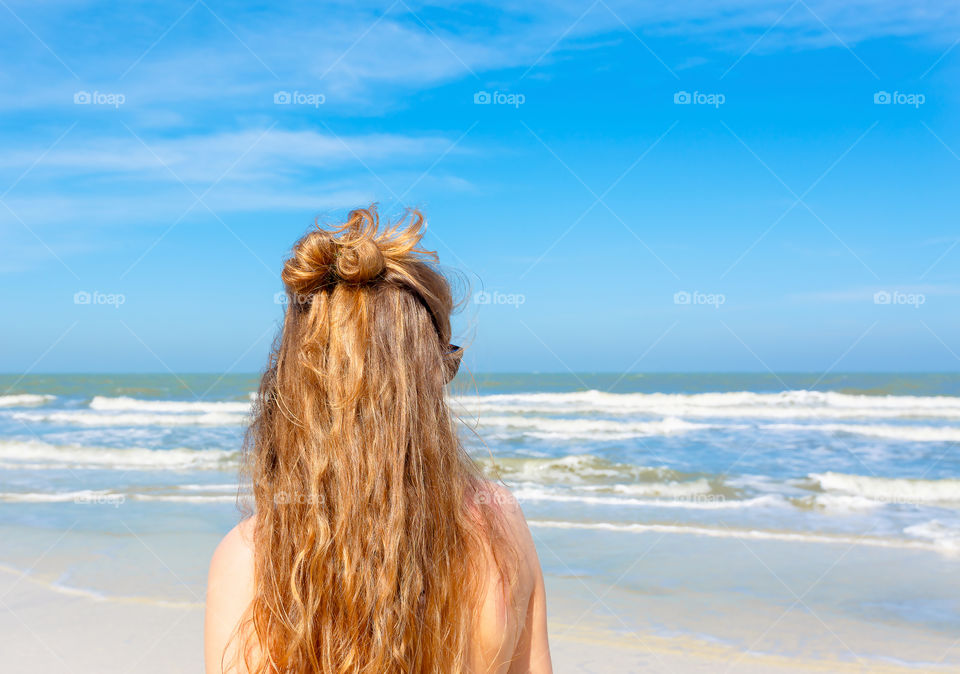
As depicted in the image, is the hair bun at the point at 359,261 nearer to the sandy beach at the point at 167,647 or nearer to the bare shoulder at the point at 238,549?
the bare shoulder at the point at 238,549

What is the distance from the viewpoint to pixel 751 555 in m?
5.92

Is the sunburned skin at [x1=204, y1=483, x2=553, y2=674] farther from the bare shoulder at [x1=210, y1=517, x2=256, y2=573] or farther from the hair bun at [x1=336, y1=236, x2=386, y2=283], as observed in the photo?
the hair bun at [x1=336, y1=236, x2=386, y2=283]

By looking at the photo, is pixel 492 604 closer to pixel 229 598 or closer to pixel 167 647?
pixel 229 598

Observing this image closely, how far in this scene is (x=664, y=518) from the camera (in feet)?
23.9

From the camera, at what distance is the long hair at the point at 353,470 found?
1.34 m

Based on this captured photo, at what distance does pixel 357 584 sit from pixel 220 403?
2304 cm

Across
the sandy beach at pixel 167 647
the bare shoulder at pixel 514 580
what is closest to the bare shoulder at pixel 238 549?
the bare shoulder at pixel 514 580

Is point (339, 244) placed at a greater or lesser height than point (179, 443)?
lesser

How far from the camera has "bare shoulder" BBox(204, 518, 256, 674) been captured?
1.38 m

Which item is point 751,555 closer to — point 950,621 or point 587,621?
point 950,621

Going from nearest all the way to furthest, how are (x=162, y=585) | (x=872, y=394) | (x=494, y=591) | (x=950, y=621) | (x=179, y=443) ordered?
(x=494, y=591), (x=950, y=621), (x=162, y=585), (x=179, y=443), (x=872, y=394)

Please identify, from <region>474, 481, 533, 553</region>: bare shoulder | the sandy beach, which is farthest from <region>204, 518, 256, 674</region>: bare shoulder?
the sandy beach

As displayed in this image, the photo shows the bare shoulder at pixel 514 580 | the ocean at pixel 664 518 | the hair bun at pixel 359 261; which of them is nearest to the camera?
the hair bun at pixel 359 261

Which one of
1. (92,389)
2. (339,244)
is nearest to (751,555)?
(339,244)
